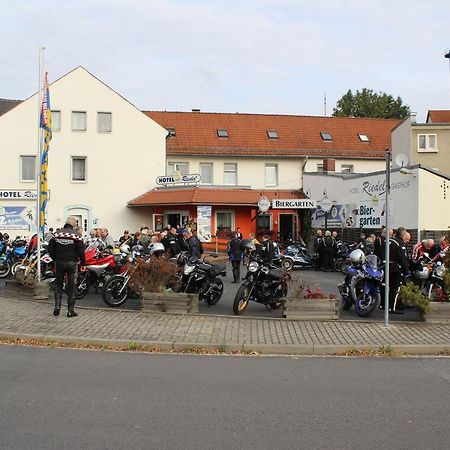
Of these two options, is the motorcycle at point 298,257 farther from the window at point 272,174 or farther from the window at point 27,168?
the window at point 27,168

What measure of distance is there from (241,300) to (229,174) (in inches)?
1199

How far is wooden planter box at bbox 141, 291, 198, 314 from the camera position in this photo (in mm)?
11758

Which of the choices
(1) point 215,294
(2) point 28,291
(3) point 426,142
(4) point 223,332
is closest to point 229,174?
(3) point 426,142

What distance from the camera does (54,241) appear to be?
11453 millimetres

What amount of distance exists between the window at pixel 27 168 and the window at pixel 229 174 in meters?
12.4

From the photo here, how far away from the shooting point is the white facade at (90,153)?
36.2 meters

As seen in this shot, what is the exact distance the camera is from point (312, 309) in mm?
11320

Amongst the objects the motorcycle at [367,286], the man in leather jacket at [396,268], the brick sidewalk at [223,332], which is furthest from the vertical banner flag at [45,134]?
the man in leather jacket at [396,268]

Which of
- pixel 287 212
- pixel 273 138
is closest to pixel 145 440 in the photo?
pixel 287 212

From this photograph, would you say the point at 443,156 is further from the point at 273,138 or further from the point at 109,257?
the point at 109,257

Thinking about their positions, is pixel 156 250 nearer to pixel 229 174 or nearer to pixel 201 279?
pixel 201 279

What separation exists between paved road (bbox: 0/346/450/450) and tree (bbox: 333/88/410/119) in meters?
67.1

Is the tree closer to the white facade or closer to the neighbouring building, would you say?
the neighbouring building

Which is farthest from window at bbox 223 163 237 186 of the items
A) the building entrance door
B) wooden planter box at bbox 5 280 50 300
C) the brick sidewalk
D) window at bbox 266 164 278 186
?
the brick sidewalk
